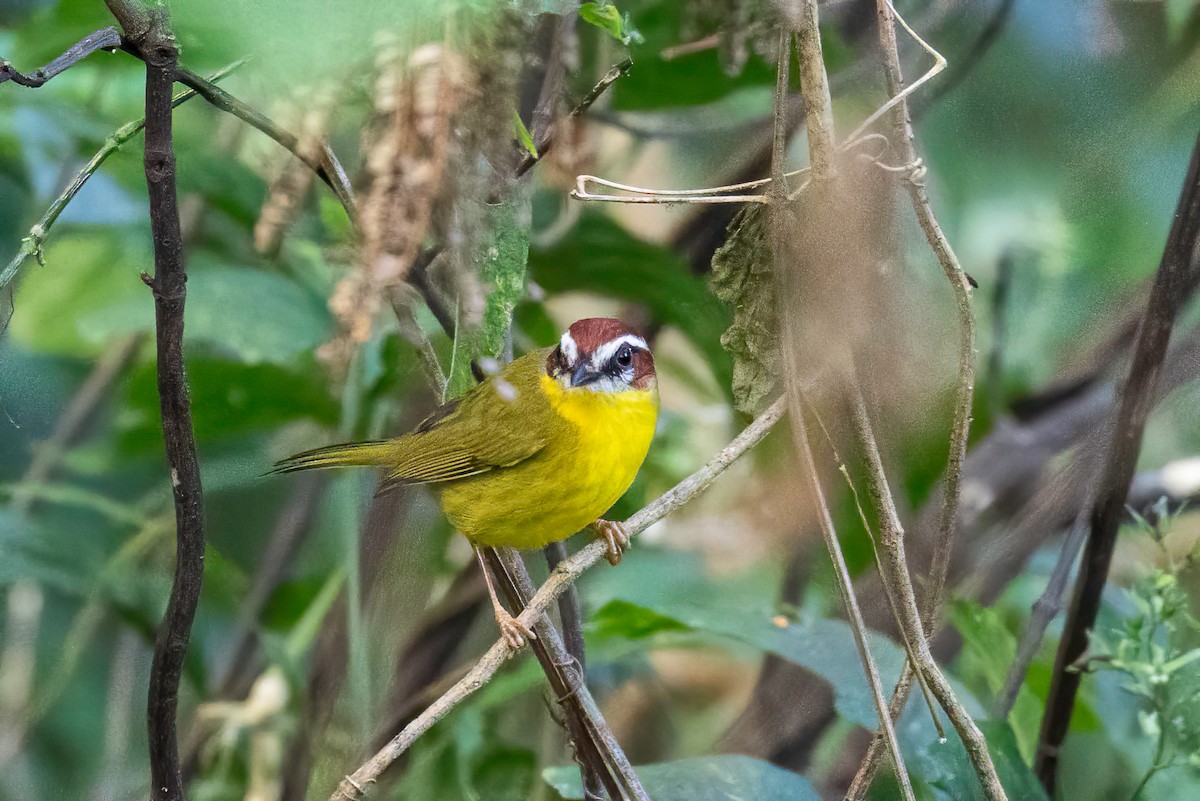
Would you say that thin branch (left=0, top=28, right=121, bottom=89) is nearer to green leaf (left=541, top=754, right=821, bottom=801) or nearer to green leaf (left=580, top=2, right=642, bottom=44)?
green leaf (left=580, top=2, right=642, bottom=44)

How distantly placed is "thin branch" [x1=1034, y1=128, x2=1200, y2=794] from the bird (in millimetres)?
780

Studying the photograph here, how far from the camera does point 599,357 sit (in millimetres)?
1798

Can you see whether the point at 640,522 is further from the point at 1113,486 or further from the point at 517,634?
the point at 1113,486

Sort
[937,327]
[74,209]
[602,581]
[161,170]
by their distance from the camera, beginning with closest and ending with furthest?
[161,170] → [937,327] → [74,209] → [602,581]

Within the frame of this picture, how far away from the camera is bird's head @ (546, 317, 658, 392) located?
1789 mm

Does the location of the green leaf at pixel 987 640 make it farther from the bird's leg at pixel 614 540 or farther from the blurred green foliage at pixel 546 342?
the bird's leg at pixel 614 540

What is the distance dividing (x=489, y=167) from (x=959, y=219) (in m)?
1.12

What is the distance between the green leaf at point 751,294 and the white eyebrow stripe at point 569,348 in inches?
15.3

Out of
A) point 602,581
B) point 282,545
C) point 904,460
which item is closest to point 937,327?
point 904,460

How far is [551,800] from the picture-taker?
2.16 meters

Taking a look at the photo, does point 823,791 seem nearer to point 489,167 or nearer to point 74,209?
point 489,167

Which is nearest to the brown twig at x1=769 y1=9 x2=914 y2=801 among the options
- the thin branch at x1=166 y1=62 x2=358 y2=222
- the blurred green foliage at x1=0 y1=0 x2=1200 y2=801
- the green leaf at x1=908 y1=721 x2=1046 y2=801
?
the blurred green foliage at x1=0 y1=0 x2=1200 y2=801

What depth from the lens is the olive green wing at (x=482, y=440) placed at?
176cm

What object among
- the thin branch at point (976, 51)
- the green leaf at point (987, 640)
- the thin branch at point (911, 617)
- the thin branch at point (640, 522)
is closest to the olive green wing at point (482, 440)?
the thin branch at point (640, 522)
